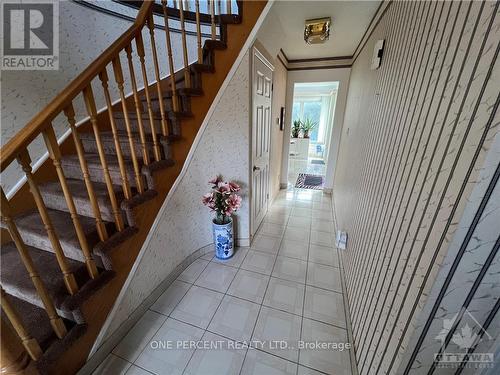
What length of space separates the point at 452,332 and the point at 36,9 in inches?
117

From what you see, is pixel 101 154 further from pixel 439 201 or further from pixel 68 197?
pixel 439 201

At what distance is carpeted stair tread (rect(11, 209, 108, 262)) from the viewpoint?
1.15 m

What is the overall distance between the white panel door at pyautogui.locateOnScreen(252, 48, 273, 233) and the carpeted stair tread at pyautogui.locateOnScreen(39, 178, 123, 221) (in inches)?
53.9

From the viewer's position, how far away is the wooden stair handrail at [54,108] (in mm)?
776

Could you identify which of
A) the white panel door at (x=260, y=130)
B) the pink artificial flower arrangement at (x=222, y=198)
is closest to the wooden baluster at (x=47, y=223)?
the pink artificial flower arrangement at (x=222, y=198)

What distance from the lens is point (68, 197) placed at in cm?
97

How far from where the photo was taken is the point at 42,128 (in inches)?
33.8

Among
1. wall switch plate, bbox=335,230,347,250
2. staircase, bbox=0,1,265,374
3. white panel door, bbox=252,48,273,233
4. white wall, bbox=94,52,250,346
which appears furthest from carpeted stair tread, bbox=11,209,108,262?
wall switch plate, bbox=335,230,347,250

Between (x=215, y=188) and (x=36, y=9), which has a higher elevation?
(x=36, y=9)

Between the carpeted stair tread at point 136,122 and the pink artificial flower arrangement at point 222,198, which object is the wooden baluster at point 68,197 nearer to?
the carpeted stair tread at point 136,122

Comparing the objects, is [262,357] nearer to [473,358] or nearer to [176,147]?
[473,358]

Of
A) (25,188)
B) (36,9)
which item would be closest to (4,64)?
(36,9)

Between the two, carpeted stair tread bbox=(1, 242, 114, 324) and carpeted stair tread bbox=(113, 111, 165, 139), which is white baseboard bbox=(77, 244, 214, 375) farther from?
carpeted stair tread bbox=(113, 111, 165, 139)

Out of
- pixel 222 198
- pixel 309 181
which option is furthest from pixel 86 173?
pixel 309 181
